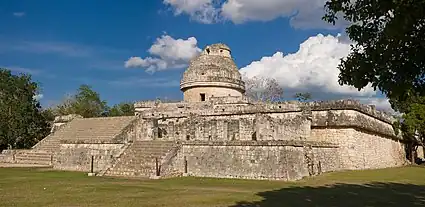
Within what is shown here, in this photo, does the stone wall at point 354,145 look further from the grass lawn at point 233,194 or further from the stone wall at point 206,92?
the stone wall at point 206,92

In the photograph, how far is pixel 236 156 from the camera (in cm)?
1925

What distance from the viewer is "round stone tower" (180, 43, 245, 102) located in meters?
32.5

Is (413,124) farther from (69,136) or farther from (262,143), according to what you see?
(69,136)

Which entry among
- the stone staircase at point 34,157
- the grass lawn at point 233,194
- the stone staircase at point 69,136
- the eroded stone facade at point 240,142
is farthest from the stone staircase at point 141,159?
the stone staircase at point 34,157

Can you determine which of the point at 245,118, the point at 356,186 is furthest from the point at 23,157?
the point at 356,186

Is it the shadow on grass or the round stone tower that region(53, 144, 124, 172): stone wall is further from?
the shadow on grass

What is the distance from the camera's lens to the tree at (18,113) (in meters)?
35.7

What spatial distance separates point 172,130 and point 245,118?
4.28 m

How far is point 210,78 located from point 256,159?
14.4m

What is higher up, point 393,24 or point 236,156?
point 393,24

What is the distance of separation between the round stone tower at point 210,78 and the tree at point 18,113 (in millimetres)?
14427

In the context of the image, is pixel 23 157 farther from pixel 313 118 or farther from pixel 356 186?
pixel 356 186

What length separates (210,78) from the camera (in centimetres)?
3228

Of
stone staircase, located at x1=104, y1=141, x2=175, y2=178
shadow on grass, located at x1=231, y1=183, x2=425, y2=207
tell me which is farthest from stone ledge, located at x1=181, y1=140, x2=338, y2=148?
shadow on grass, located at x1=231, y1=183, x2=425, y2=207
